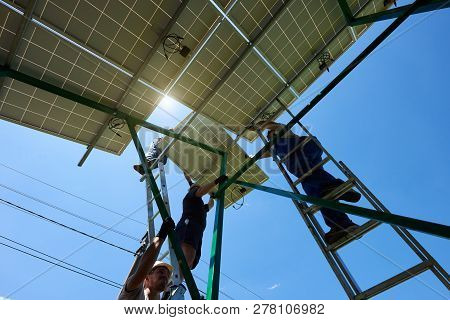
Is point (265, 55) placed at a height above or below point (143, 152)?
above

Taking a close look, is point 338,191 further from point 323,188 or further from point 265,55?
point 265,55

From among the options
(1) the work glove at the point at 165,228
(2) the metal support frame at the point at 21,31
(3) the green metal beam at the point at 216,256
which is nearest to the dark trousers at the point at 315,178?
(3) the green metal beam at the point at 216,256

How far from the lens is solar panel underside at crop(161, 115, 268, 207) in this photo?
7295 millimetres

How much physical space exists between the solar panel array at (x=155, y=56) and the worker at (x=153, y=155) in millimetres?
693

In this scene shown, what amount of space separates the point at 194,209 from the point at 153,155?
92.2 inches

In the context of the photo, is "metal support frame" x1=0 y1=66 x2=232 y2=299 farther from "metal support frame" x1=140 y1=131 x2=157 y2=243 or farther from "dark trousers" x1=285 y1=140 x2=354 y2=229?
"dark trousers" x1=285 y1=140 x2=354 y2=229

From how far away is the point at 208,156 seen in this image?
7785 mm

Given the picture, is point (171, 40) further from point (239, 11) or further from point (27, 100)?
point (27, 100)

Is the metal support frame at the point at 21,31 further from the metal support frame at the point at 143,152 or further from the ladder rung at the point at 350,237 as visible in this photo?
the ladder rung at the point at 350,237

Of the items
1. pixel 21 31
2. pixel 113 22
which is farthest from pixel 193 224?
pixel 21 31

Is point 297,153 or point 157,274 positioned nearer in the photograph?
point 157,274

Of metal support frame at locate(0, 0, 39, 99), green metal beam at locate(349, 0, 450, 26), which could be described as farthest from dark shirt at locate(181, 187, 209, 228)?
green metal beam at locate(349, 0, 450, 26)
